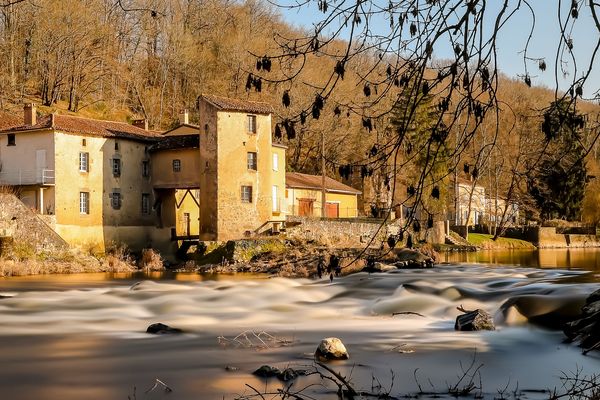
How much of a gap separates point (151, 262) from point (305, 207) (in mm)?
19988

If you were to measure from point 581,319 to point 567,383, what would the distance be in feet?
12.4

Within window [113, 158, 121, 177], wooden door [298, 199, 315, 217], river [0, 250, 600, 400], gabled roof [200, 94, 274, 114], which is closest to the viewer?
river [0, 250, 600, 400]

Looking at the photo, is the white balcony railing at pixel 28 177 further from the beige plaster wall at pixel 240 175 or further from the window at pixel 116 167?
the beige plaster wall at pixel 240 175

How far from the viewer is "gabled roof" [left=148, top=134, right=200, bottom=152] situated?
43.7 m

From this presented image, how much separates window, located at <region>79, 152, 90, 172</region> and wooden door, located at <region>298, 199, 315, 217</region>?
18.6 m

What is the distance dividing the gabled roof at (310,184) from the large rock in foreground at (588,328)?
41068 millimetres

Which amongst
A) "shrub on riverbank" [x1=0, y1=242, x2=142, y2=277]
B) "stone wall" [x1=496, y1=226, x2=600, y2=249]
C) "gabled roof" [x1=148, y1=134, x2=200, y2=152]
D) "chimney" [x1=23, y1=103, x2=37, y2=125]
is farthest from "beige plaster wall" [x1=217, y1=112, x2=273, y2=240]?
"stone wall" [x1=496, y1=226, x2=600, y2=249]

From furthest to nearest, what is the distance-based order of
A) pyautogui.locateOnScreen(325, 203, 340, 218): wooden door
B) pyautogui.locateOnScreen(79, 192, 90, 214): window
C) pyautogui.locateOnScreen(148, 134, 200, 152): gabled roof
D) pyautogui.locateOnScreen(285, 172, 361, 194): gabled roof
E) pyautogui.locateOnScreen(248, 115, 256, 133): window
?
1. pyautogui.locateOnScreen(325, 203, 340, 218): wooden door
2. pyautogui.locateOnScreen(285, 172, 361, 194): gabled roof
3. pyautogui.locateOnScreen(148, 134, 200, 152): gabled roof
4. pyautogui.locateOnScreen(248, 115, 256, 133): window
5. pyautogui.locateOnScreen(79, 192, 90, 214): window

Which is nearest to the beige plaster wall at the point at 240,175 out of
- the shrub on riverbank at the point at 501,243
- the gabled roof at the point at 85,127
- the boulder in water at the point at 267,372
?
the gabled roof at the point at 85,127

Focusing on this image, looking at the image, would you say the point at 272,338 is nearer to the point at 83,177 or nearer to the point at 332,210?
the point at 83,177

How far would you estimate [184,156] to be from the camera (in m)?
43.9

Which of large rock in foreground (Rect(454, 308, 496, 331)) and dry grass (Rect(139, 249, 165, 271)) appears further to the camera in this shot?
dry grass (Rect(139, 249, 165, 271))

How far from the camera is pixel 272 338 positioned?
13.2 m

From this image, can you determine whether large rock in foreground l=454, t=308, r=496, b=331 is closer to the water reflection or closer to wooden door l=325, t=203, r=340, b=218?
the water reflection
